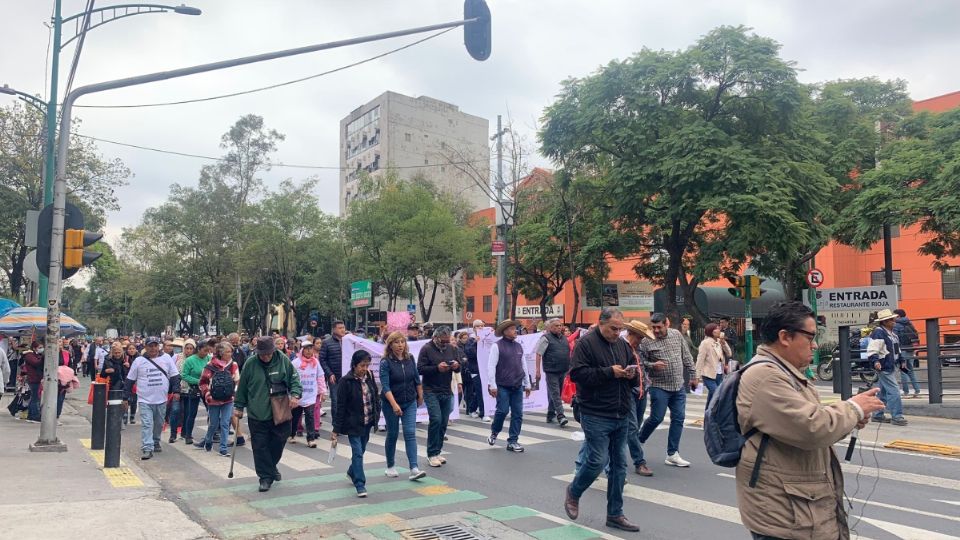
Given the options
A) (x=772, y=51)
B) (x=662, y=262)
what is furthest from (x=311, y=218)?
(x=772, y=51)

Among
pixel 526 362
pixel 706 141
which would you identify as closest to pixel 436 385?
pixel 526 362

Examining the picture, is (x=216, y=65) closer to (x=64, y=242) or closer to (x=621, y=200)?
(x=64, y=242)

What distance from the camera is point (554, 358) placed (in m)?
12.2

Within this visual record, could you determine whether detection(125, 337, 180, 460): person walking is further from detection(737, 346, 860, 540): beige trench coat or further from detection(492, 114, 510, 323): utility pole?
detection(492, 114, 510, 323): utility pole

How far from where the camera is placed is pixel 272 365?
27.2 ft

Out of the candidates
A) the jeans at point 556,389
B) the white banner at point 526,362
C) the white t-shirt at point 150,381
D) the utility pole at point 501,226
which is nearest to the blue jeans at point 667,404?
the jeans at point 556,389

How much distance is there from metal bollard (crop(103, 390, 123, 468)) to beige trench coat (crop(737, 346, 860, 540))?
8477 mm

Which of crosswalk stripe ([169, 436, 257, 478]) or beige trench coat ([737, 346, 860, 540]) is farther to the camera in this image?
crosswalk stripe ([169, 436, 257, 478])

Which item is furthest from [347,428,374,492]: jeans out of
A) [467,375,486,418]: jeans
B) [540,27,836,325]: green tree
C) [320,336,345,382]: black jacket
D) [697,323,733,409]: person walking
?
[540,27,836,325]: green tree

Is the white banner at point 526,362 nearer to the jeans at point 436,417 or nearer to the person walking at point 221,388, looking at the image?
the jeans at point 436,417

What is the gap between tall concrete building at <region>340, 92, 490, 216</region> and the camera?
7488cm

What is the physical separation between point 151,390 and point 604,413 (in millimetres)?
7286

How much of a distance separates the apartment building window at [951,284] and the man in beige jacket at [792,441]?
42117 millimetres

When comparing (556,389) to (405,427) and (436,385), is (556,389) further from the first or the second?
(405,427)
